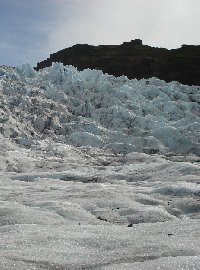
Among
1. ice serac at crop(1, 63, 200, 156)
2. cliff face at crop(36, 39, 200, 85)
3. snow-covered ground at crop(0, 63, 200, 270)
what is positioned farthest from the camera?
cliff face at crop(36, 39, 200, 85)

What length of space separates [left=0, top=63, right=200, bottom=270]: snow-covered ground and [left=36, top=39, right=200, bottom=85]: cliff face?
48.0 feet

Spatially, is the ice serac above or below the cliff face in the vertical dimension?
below

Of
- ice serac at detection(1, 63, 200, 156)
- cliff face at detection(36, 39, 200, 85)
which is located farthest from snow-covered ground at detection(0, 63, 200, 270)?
cliff face at detection(36, 39, 200, 85)

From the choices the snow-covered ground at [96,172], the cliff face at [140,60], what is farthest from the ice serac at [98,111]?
the cliff face at [140,60]

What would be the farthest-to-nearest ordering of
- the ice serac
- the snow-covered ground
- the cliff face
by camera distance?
the cliff face
the ice serac
the snow-covered ground

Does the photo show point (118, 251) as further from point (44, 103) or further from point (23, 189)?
point (44, 103)

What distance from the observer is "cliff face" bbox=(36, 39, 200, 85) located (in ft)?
143

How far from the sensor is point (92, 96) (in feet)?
78.3

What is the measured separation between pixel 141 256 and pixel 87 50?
5505 cm

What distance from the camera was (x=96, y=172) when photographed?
12430 millimetres

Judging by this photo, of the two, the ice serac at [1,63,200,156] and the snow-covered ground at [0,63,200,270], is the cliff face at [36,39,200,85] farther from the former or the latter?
the ice serac at [1,63,200,156]

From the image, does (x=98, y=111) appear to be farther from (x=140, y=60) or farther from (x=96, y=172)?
(x=140, y=60)

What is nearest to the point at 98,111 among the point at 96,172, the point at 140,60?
Result: the point at 96,172

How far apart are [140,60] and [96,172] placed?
35.5 meters
